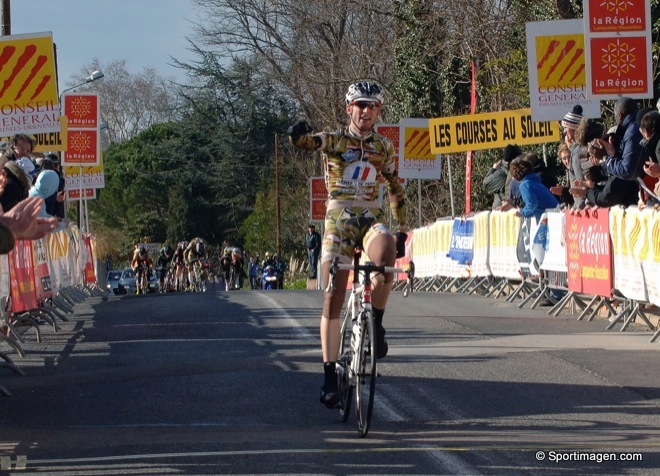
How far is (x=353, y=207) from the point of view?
28.7 feet

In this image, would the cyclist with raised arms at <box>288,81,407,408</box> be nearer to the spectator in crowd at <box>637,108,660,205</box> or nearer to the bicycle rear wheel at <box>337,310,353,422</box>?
the bicycle rear wheel at <box>337,310,353,422</box>

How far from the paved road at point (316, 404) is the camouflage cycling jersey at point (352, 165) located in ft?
4.71

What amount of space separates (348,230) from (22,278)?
7.14 metres

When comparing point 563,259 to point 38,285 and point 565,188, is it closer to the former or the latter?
point 565,188

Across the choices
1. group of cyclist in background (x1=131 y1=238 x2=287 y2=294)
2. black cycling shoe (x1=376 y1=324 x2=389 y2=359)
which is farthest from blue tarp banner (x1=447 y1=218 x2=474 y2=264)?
group of cyclist in background (x1=131 y1=238 x2=287 y2=294)

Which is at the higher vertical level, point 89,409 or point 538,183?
point 538,183

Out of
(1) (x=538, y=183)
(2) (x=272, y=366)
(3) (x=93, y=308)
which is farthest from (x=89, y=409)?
(3) (x=93, y=308)

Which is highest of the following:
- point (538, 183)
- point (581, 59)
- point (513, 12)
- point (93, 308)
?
point (513, 12)

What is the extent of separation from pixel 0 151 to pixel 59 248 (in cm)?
488

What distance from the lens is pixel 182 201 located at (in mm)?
89812

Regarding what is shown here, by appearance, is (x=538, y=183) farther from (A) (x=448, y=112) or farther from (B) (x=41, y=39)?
(A) (x=448, y=112)

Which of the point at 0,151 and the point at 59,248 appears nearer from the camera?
the point at 0,151

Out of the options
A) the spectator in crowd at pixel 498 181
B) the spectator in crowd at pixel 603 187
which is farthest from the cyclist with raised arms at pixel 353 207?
the spectator in crowd at pixel 498 181

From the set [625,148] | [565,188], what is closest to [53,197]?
[565,188]
